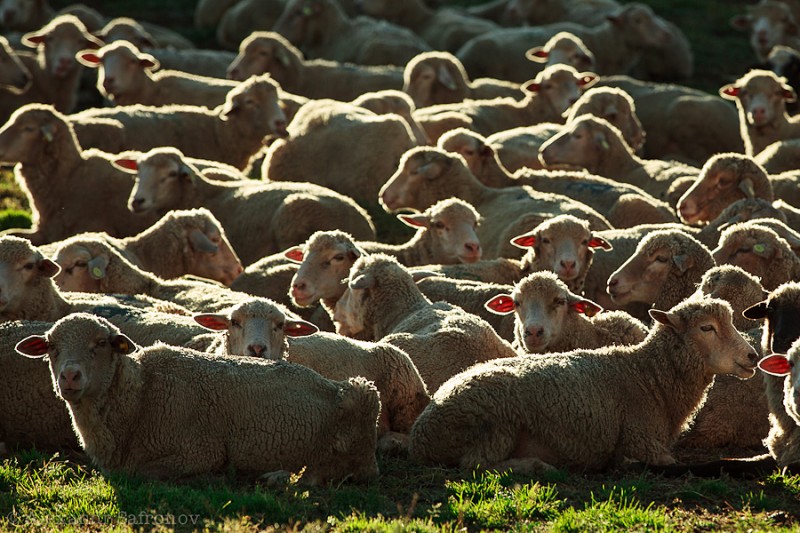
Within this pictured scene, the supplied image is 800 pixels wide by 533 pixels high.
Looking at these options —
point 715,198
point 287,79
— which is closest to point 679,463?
point 715,198

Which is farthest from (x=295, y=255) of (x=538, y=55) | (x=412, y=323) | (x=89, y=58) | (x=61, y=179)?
(x=538, y=55)

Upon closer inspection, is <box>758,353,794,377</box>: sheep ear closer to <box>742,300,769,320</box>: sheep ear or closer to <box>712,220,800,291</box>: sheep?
<box>742,300,769,320</box>: sheep ear

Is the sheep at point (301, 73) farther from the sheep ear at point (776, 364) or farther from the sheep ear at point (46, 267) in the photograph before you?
the sheep ear at point (776, 364)

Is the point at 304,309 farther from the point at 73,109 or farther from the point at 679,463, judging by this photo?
the point at 73,109

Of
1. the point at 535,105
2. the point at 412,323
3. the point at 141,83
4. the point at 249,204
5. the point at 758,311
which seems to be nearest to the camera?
the point at 758,311

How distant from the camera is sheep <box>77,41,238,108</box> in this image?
715 inches

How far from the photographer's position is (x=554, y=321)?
927cm

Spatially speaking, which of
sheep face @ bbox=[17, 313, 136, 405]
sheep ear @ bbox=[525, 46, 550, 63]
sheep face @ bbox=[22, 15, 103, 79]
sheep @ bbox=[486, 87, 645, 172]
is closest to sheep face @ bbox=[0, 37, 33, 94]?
sheep face @ bbox=[22, 15, 103, 79]

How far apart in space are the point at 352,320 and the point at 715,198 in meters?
4.21

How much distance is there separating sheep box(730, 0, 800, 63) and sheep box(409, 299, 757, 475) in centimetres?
1704

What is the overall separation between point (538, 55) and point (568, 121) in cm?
593

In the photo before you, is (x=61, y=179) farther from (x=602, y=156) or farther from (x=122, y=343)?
(x=122, y=343)

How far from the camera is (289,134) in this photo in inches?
628

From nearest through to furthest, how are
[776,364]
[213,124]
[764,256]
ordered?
[776,364], [764,256], [213,124]
